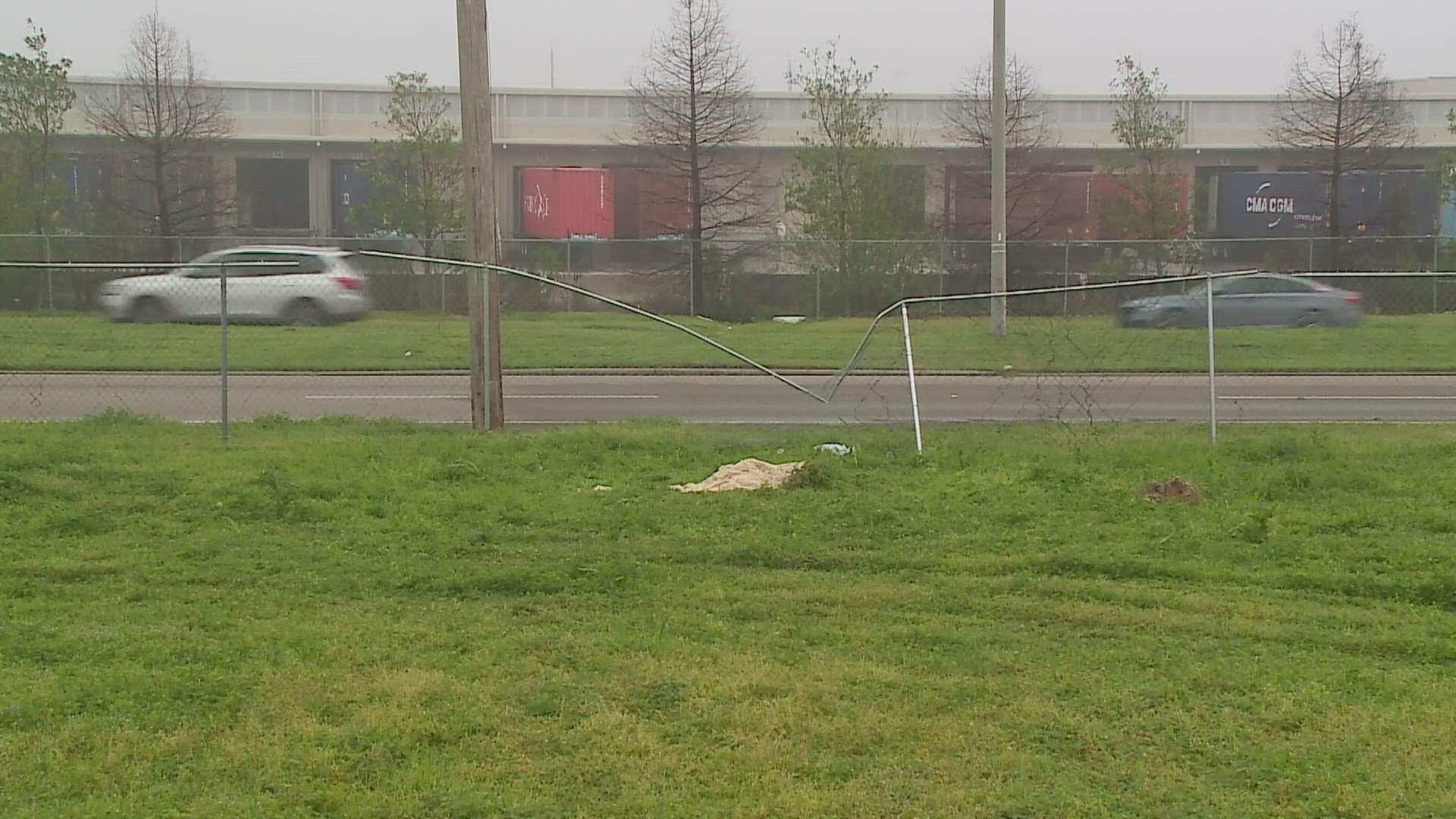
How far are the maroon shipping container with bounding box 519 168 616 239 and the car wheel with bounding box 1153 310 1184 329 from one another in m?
23.7

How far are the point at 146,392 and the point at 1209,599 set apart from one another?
495 inches

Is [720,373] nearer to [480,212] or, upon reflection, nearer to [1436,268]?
[480,212]

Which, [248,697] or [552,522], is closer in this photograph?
[248,697]

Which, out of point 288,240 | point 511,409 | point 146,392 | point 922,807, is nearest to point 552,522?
point 922,807

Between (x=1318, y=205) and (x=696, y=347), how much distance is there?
25885 millimetres

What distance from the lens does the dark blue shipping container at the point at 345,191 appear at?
43.7 metres

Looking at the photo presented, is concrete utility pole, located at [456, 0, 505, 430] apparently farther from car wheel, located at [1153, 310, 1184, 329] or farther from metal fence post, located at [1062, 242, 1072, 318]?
metal fence post, located at [1062, 242, 1072, 318]

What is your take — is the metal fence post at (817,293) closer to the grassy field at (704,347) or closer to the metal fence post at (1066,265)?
the metal fence post at (1066,265)

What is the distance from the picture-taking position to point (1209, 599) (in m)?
6.59

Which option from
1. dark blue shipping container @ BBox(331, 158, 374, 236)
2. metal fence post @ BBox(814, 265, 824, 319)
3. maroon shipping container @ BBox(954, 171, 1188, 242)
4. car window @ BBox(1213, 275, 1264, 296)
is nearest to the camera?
car window @ BBox(1213, 275, 1264, 296)

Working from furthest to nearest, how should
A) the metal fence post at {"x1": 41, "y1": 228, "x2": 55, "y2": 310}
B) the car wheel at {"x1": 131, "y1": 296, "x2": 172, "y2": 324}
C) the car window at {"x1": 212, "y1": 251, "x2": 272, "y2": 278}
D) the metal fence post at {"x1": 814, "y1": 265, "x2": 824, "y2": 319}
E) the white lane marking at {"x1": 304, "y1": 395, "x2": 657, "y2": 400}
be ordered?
the metal fence post at {"x1": 814, "y1": 265, "x2": 824, "y2": 319} → the metal fence post at {"x1": 41, "y1": 228, "x2": 55, "y2": 310} → the car window at {"x1": 212, "y1": 251, "x2": 272, "y2": 278} → the car wheel at {"x1": 131, "y1": 296, "x2": 172, "y2": 324} → the white lane marking at {"x1": 304, "y1": 395, "x2": 657, "y2": 400}

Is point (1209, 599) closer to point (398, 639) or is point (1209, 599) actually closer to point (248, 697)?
point (398, 639)

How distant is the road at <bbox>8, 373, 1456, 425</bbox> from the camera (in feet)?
46.9

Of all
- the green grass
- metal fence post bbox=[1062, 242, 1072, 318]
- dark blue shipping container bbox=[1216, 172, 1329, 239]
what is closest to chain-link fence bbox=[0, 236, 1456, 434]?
metal fence post bbox=[1062, 242, 1072, 318]
